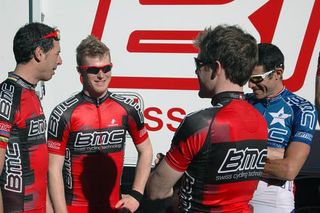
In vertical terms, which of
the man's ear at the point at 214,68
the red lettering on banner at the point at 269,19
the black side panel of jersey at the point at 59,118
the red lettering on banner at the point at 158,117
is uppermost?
the red lettering on banner at the point at 269,19

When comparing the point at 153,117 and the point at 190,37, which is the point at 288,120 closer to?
the point at 190,37

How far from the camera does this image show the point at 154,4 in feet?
13.5

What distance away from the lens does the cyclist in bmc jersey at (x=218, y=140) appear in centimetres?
199

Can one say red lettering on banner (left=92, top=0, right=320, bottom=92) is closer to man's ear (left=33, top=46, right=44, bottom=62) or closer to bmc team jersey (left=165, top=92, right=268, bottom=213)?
man's ear (left=33, top=46, right=44, bottom=62)

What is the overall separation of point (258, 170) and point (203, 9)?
7.04 ft

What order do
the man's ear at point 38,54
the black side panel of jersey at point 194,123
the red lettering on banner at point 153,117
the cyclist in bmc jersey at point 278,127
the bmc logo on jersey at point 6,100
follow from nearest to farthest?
the black side panel of jersey at point 194,123 → the bmc logo on jersey at point 6,100 → the cyclist in bmc jersey at point 278,127 → the man's ear at point 38,54 → the red lettering on banner at point 153,117

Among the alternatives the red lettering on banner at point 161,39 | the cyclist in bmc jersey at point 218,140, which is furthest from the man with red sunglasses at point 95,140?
the cyclist in bmc jersey at point 218,140

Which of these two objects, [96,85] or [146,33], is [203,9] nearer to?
[146,33]

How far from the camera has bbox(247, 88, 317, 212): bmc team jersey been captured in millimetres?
2746

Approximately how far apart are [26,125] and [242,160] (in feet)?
4.15

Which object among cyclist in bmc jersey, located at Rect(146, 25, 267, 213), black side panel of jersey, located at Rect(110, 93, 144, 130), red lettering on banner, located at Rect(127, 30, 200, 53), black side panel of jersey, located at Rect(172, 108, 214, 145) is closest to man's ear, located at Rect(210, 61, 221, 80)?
cyclist in bmc jersey, located at Rect(146, 25, 267, 213)

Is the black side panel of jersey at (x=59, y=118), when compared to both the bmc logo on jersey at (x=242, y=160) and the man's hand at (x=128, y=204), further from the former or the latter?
the bmc logo on jersey at (x=242, y=160)

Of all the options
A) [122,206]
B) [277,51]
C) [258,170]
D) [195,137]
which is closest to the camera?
[195,137]

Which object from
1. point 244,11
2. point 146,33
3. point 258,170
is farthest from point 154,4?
point 258,170
